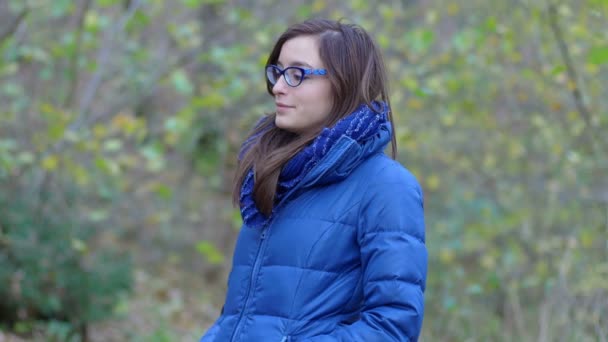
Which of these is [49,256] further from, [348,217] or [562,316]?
[348,217]

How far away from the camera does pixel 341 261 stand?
6.77ft

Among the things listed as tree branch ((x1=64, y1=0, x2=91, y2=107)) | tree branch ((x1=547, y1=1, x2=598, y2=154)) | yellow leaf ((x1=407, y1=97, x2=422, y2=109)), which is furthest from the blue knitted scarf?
yellow leaf ((x1=407, y1=97, x2=422, y2=109))

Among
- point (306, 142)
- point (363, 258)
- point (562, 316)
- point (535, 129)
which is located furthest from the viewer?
point (535, 129)

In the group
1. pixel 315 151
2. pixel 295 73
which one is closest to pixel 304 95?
pixel 295 73

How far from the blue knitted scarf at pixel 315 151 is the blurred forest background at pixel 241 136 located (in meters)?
2.21

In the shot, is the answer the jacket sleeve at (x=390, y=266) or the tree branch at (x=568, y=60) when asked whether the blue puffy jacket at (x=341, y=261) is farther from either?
the tree branch at (x=568, y=60)

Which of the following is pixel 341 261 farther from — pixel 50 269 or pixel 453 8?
pixel 453 8

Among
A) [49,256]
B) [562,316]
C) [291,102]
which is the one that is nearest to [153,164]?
[49,256]

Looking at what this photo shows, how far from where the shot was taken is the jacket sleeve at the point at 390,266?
1.93m

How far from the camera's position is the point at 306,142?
222cm

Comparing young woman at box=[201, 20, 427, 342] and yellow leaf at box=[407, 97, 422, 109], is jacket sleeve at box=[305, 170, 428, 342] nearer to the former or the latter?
young woman at box=[201, 20, 427, 342]

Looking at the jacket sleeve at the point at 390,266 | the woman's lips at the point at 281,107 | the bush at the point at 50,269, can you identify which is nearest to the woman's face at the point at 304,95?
the woman's lips at the point at 281,107

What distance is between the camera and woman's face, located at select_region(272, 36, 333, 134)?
2.22m

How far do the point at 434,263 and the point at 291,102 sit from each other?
6.81m
